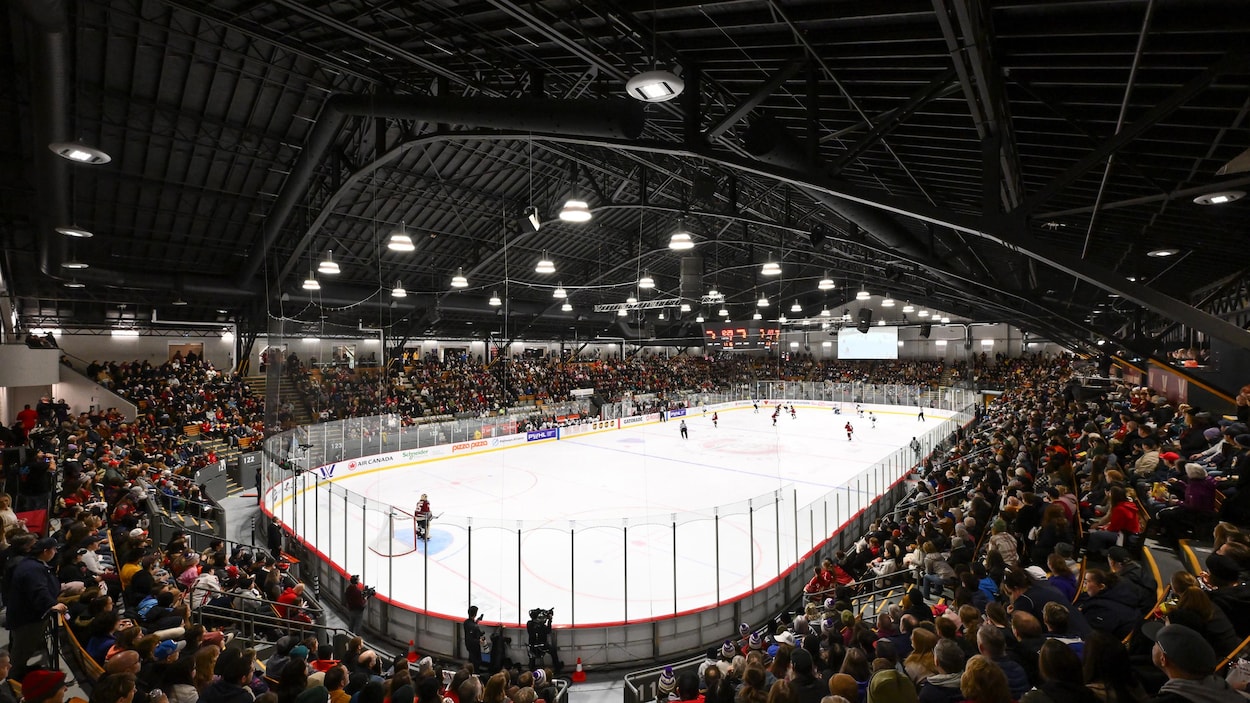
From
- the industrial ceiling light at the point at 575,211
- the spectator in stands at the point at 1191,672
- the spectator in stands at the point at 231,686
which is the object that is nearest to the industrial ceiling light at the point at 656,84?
the industrial ceiling light at the point at 575,211

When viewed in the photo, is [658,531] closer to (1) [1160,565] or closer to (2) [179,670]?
(1) [1160,565]

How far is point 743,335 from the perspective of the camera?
35.6 m

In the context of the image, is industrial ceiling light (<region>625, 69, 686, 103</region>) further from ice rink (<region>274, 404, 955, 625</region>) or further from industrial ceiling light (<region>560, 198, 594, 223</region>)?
ice rink (<region>274, 404, 955, 625</region>)

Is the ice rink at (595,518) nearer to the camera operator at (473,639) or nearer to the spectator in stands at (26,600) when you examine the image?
the camera operator at (473,639)

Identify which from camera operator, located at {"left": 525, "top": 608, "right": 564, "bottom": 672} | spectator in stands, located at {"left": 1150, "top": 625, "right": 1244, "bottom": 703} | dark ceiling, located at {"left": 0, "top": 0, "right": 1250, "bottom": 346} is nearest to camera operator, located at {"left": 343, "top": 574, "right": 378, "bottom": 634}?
camera operator, located at {"left": 525, "top": 608, "right": 564, "bottom": 672}

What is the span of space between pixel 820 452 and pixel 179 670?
1015 inches

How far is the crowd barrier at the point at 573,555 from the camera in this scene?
389 inches

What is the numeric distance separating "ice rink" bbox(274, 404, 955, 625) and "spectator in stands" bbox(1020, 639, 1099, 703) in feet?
23.1

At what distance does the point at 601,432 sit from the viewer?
108 feet

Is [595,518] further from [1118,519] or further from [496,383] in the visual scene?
→ [496,383]

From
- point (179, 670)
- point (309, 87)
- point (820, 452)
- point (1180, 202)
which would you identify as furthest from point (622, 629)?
point (820, 452)

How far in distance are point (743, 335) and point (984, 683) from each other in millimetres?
33266

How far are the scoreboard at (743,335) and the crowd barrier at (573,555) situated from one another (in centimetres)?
1679

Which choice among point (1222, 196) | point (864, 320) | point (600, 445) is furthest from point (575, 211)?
point (864, 320)
